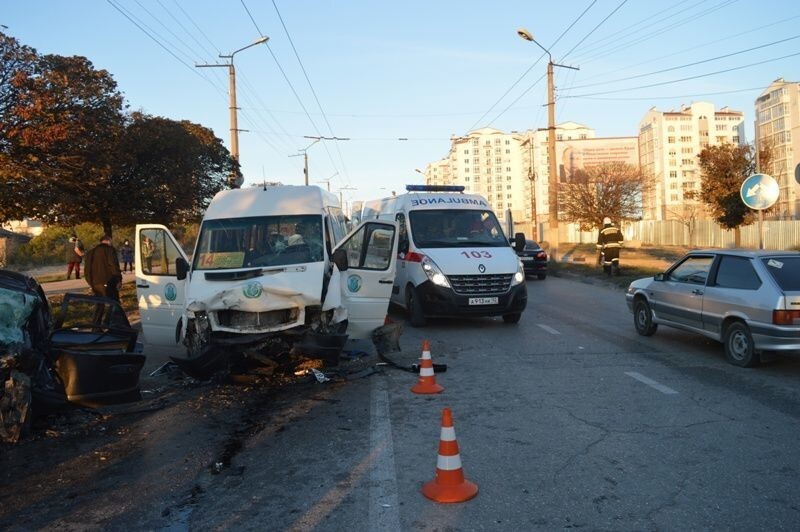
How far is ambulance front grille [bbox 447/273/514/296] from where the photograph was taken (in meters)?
11.7

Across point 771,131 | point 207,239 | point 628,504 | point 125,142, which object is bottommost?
point 628,504

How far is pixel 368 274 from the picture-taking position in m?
8.60

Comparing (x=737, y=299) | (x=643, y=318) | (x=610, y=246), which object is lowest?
(x=643, y=318)

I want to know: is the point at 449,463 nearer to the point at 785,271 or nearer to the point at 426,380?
the point at 426,380

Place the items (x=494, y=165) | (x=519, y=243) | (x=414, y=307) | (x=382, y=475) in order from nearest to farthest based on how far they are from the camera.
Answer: (x=382, y=475) → (x=414, y=307) → (x=519, y=243) → (x=494, y=165)

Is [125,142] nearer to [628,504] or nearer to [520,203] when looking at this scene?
[628,504]

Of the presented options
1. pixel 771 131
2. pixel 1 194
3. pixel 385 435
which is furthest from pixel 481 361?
pixel 771 131

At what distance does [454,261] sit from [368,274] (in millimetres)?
3602

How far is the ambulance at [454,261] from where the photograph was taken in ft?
38.6

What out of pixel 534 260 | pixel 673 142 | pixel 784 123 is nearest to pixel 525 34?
pixel 534 260

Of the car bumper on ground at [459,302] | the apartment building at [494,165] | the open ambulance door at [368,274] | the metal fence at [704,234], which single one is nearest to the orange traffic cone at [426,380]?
the open ambulance door at [368,274]

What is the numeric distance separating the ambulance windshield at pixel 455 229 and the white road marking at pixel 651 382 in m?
5.07

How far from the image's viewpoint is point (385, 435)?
5.88m

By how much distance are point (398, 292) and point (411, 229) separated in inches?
52.3
